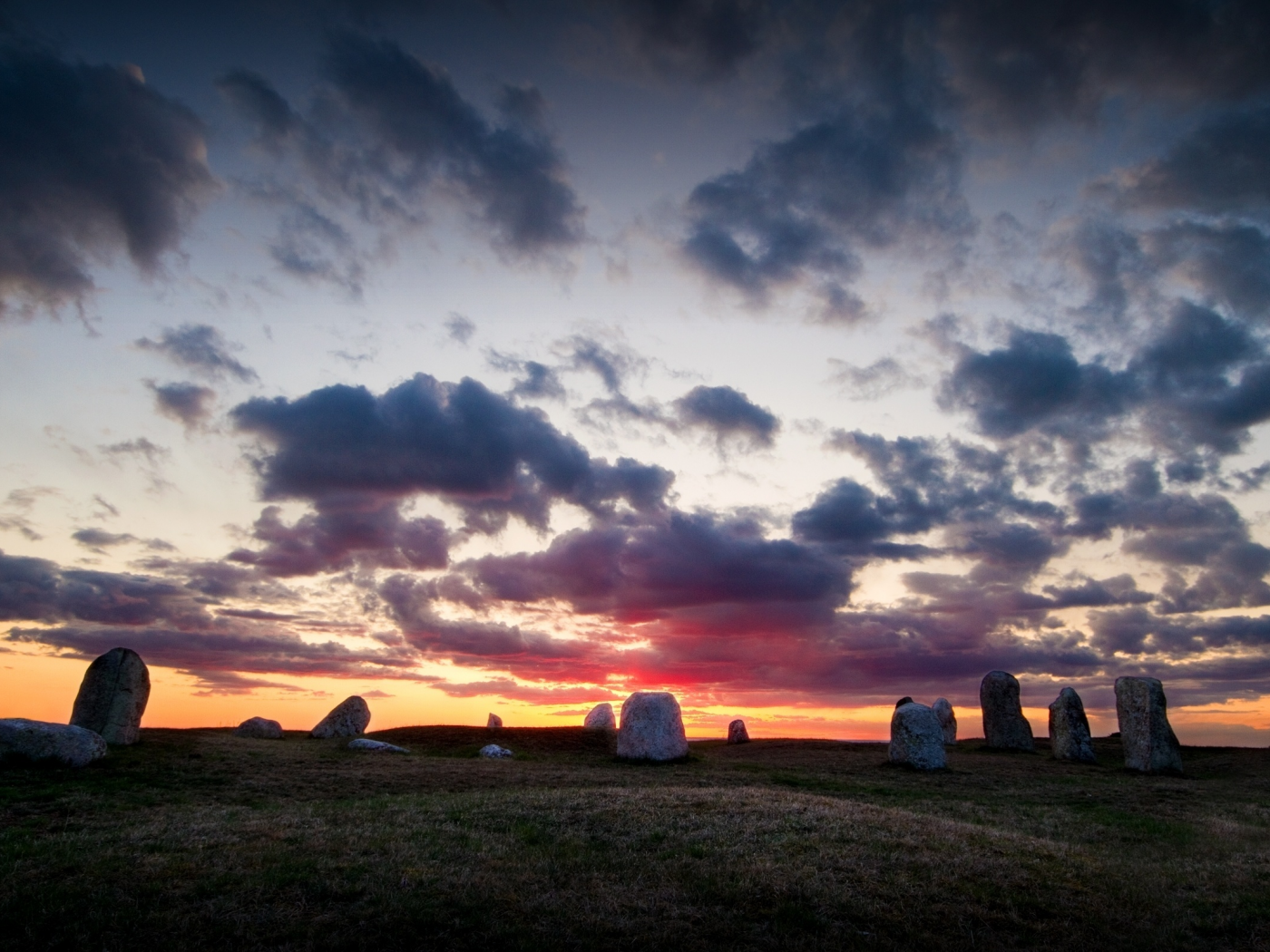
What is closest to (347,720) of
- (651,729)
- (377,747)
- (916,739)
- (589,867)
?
(377,747)

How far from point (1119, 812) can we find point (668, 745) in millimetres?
17012

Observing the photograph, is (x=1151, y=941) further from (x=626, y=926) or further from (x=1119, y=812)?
(x=1119, y=812)

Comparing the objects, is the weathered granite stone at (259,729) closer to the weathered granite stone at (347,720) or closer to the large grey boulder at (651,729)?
the weathered granite stone at (347,720)

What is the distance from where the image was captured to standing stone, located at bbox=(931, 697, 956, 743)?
46559 mm

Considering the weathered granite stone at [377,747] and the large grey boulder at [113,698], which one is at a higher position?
the large grey boulder at [113,698]

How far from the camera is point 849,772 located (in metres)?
30.6

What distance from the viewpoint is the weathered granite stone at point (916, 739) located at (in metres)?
31.6

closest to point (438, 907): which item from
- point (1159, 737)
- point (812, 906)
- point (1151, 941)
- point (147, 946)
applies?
point (147, 946)

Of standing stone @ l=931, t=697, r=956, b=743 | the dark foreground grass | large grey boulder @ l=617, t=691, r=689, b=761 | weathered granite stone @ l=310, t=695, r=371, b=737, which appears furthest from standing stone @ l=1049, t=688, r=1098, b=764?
weathered granite stone @ l=310, t=695, r=371, b=737

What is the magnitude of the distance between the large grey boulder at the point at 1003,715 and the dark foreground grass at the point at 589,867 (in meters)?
19.1

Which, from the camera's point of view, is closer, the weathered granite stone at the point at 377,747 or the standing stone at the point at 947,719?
the weathered granite stone at the point at 377,747

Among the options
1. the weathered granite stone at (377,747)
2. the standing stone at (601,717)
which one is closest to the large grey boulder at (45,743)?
the weathered granite stone at (377,747)

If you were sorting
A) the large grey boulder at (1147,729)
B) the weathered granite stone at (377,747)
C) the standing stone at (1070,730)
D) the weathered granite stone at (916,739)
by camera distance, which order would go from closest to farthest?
1. the weathered granite stone at (916,739)
2. the weathered granite stone at (377,747)
3. the large grey boulder at (1147,729)
4. the standing stone at (1070,730)

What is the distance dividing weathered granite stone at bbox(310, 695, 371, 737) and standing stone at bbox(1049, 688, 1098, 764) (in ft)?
120
